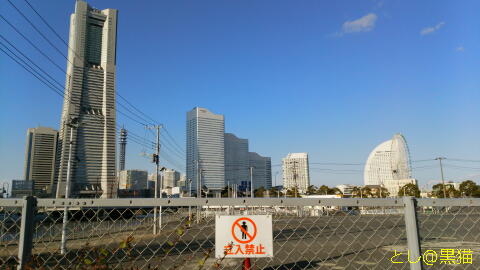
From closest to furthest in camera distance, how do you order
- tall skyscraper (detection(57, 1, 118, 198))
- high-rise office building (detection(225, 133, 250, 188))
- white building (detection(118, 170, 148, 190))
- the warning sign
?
the warning sign < tall skyscraper (detection(57, 1, 118, 198)) < high-rise office building (detection(225, 133, 250, 188)) < white building (detection(118, 170, 148, 190))

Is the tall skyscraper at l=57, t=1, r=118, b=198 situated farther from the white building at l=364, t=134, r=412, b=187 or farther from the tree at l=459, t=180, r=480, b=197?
the white building at l=364, t=134, r=412, b=187

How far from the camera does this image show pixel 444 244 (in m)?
11.0

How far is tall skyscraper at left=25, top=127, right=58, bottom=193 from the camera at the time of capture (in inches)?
4811

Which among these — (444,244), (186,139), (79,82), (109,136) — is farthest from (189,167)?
(444,244)

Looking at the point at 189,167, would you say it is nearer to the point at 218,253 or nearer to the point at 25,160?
the point at 25,160

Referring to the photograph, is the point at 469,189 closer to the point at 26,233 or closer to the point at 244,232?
the point at 244,232

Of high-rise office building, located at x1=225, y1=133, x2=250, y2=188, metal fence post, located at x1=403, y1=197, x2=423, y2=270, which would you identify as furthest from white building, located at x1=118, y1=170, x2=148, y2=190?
metal fence post, located at x1=403, y1=197, x2=423, y2=270

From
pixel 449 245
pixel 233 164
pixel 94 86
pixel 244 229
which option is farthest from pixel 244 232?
pixel 233 164

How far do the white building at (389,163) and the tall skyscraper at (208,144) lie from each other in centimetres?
7372

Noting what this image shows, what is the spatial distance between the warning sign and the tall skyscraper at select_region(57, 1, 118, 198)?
82178 mm

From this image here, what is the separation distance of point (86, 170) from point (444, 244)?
144 m

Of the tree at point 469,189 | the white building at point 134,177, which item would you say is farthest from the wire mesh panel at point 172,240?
the white building at point 134,177

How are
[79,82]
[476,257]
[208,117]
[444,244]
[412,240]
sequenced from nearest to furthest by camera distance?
[412,240] → [476,257] → [444,244] → [79,82] → [208,117]

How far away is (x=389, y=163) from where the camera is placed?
16638 cm
